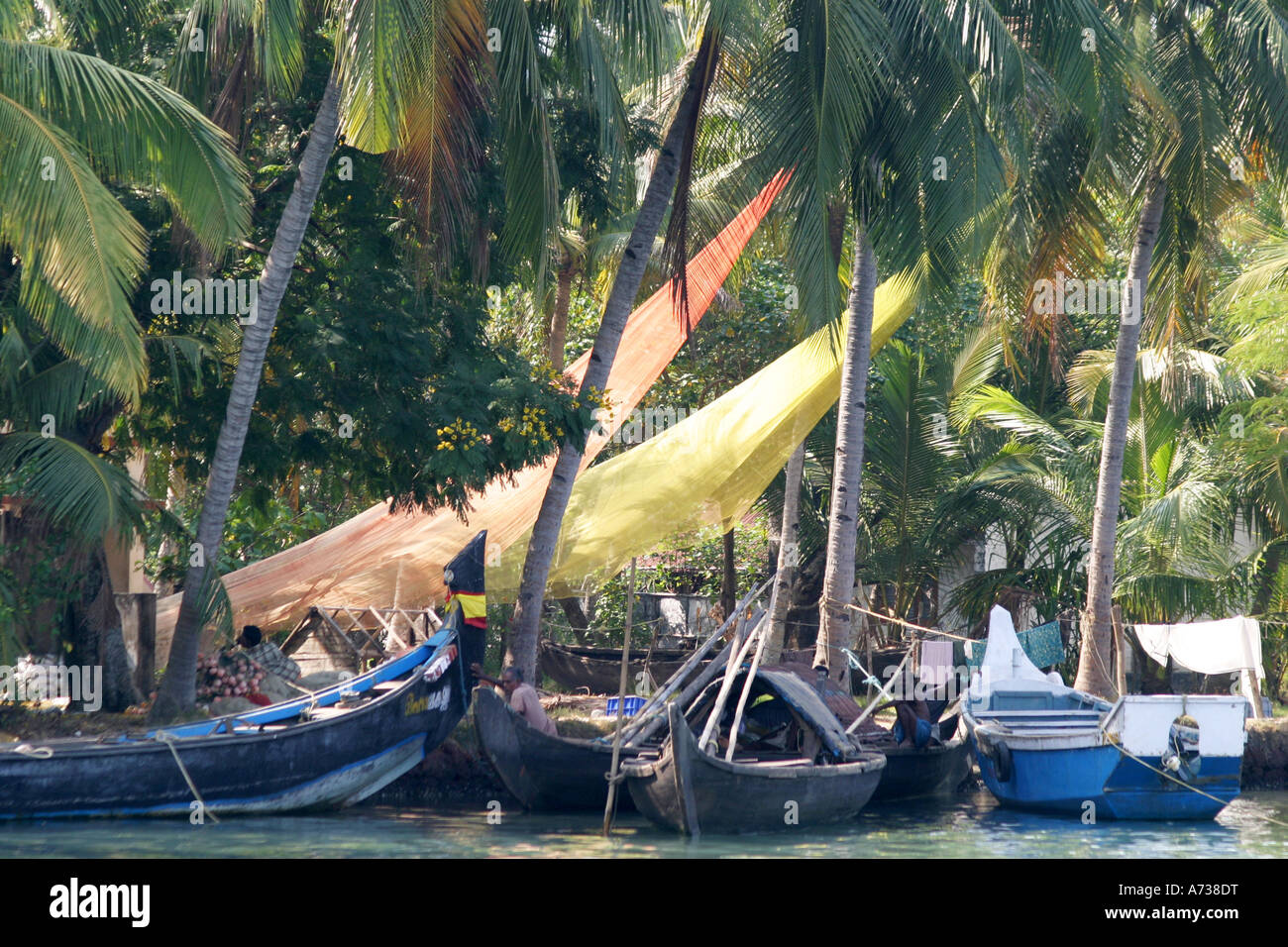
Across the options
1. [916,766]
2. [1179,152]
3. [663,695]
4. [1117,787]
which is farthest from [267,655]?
[1179,152]

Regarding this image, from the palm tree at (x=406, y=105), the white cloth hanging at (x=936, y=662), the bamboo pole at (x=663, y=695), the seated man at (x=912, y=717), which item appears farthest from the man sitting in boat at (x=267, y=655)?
the white cloth hanging at (x=936, y=662)

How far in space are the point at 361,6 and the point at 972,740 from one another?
10029mm

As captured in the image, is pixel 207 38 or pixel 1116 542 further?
pixel 1116 542

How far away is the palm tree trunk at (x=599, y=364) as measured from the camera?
13562mm

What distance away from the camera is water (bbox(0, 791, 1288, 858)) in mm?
10117

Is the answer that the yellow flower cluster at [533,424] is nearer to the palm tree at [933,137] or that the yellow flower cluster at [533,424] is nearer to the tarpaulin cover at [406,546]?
the tarpaulin cover at [406,546]

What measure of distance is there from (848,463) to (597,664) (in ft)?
15.5

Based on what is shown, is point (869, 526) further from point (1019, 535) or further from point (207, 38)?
point (207, 38)

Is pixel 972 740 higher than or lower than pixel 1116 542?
lower

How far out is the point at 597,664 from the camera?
58.0ft

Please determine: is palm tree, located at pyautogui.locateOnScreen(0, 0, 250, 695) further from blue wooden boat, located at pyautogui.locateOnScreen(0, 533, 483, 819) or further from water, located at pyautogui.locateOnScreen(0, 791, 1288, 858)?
water, located at pyautogui.locateOnScreen(0, 791, 1288, 858)

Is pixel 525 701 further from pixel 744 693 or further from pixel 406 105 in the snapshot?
pixel 406 105

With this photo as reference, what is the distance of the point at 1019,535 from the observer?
1952cm

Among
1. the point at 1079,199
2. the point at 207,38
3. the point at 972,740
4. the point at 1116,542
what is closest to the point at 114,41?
the point at 207,38
